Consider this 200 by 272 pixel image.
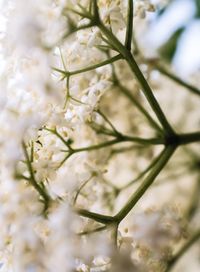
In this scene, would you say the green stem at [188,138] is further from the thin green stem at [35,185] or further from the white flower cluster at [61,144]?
the thin green stem at [35,185]

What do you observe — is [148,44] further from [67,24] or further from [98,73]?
[67,24]

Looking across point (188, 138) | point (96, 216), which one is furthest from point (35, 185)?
point (188, 138)

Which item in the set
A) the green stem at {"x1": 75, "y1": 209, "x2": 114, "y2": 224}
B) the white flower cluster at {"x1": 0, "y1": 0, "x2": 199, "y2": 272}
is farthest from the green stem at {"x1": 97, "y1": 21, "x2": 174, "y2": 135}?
the green stem at {"x1": 75, "y1": 209, "x2": 114, "y2": 224}

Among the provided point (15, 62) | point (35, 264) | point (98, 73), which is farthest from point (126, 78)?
point (35, 264)

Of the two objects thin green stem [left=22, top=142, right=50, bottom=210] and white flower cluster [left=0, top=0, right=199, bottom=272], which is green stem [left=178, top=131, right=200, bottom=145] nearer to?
white flower cluster [left=0, top=0, right=199, bottom=272]

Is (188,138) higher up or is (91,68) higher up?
(91,68)

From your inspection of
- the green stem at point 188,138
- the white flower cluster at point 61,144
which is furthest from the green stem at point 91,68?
the green stem at point 188,138

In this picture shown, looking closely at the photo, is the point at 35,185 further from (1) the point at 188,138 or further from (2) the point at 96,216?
(1) the point at 188,138

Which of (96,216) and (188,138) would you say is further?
(188,138)

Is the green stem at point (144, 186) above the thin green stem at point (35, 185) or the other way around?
the other way around
